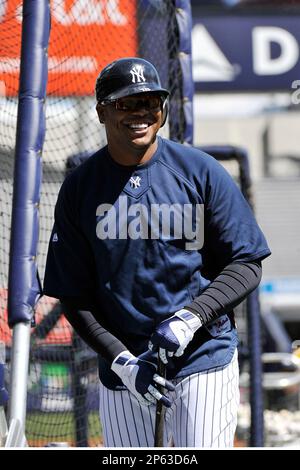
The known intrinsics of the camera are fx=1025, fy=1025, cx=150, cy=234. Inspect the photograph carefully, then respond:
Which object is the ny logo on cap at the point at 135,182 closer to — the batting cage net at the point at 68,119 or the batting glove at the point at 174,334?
the batting glove at the point at 174,334

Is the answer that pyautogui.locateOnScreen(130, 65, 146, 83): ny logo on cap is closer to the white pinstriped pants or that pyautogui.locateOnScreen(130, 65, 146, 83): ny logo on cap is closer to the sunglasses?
the sunglasses

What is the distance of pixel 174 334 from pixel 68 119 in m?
2.50

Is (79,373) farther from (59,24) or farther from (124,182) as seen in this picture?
(124,182)

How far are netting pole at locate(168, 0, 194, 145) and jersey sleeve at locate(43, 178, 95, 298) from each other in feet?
7.02

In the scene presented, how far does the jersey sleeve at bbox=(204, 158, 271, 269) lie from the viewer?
3324 mm

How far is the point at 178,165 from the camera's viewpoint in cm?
337

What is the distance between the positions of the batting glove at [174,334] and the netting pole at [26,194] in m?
0.80

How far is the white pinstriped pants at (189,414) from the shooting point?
3.35 metres

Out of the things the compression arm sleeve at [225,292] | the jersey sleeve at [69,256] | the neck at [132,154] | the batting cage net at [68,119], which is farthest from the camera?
the batting cage net at [68,119]

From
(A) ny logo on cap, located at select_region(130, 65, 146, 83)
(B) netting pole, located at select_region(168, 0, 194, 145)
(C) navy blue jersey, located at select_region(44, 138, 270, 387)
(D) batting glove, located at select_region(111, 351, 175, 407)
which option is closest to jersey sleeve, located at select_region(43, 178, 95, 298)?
(C) navy blue jersey, located at select_region(44, 138, 270, 387)

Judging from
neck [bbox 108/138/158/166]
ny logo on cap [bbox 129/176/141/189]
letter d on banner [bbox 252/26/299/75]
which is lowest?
ny logo on cap [bbox 129/176/141/189]

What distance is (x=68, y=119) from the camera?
17.7 feet

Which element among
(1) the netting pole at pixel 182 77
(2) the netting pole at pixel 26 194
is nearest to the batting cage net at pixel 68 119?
(1) the netting pole at pixel 182 77
